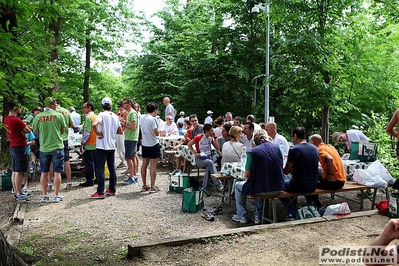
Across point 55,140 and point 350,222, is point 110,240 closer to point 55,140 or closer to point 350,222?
point 55,140

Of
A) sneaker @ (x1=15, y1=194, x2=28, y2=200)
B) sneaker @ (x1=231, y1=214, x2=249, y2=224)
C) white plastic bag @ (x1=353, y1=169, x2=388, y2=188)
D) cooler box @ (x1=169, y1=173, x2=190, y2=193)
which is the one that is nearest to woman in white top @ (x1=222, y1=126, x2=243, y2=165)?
cooler box @ (x1=169, y1=173, x2=190, y2=193)

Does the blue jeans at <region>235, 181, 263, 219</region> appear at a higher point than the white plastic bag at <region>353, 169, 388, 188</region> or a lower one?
lower

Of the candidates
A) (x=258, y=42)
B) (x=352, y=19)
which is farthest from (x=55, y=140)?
(x=258, y=42)

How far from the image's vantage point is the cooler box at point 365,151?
708 cm

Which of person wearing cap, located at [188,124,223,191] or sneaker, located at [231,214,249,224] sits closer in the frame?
sneaker, located at [231,214,249,224]

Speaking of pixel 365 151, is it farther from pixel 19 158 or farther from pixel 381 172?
pixel 19 158

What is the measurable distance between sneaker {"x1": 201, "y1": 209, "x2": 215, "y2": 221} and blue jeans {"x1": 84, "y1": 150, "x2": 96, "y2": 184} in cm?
337

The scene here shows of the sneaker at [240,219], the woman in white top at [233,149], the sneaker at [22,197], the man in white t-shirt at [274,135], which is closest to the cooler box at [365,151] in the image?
the man in white t-shirt at [274,135]

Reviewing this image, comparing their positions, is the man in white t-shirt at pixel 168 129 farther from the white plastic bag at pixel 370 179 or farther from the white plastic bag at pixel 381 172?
the white plastic bag at pixel 381 172

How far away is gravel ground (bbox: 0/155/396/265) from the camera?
13.5 ft

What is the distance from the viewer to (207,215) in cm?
582

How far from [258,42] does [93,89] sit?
14.8 meters

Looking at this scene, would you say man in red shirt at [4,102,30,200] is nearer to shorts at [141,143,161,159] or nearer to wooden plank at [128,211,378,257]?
shorts at [141,143,161,159]

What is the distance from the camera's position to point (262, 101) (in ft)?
58.5
